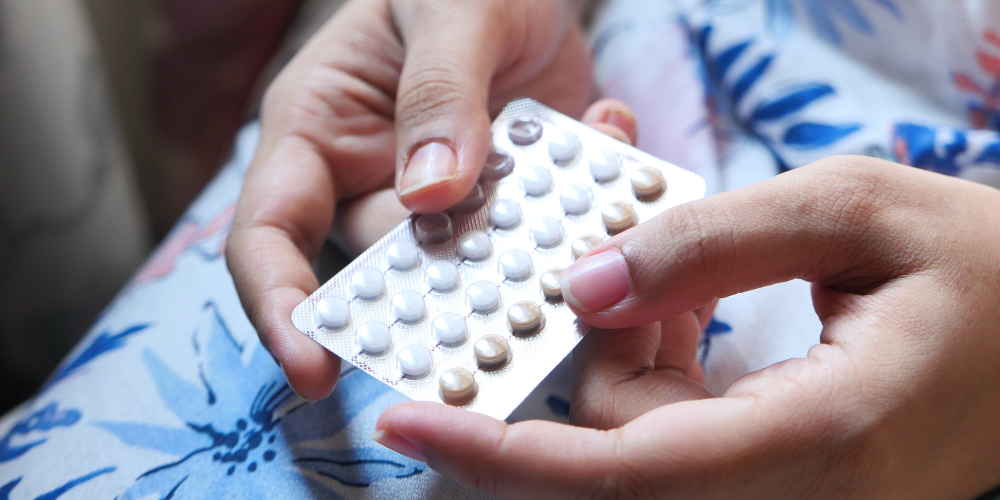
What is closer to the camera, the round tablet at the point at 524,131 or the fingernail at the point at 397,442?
the fingernail at the point at 397,442

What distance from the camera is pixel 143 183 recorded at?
0.80 meters

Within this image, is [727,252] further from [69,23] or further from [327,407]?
[69,23]

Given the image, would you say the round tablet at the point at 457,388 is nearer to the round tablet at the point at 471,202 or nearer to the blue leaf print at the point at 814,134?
the round tablet at the point at 471,202

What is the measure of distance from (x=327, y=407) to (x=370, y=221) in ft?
0.42

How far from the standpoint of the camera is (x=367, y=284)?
328mm

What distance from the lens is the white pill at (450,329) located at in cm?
31

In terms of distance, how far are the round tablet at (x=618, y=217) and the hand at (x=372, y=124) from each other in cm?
7

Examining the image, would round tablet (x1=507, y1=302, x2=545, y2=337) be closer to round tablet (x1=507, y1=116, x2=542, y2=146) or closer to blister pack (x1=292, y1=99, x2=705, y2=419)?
blister pack (x1=292, y1=99, x2=705, y2=419)

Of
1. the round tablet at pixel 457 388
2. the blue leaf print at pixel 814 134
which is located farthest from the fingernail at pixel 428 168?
the blue leaf print at pixel 814 134

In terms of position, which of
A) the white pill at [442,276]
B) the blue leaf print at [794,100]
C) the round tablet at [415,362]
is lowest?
the round tablet at [415,362]

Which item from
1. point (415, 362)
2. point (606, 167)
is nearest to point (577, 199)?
point (606, 167)

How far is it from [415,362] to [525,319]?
0.05 metres

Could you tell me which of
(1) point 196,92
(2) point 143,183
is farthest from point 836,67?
(2) point 143,183

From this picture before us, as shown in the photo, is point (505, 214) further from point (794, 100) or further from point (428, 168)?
point (794, 100)
